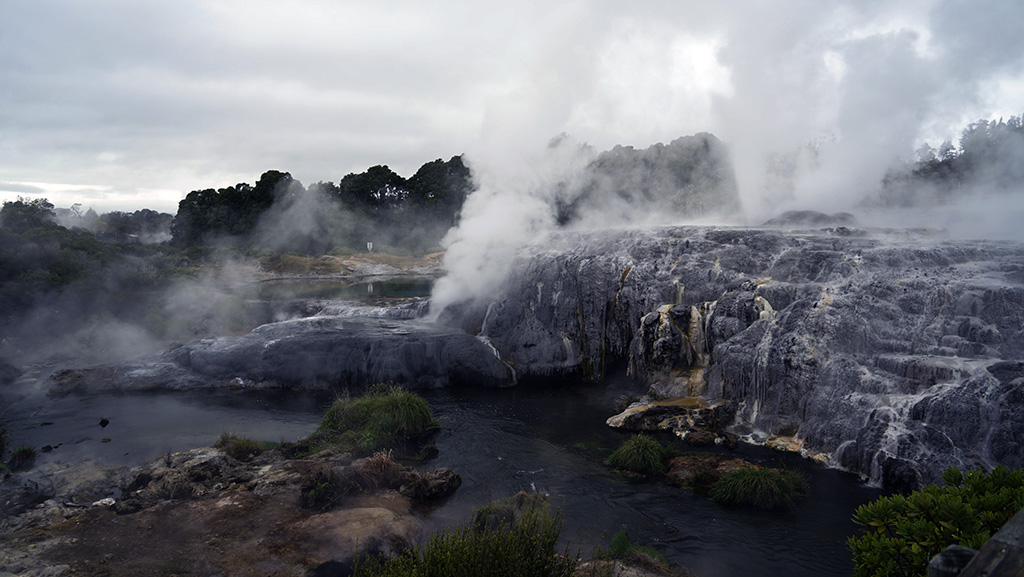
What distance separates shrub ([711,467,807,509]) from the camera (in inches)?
373

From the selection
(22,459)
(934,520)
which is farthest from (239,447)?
(934,520)

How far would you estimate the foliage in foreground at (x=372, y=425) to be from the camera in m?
12.0

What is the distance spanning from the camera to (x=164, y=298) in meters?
27.7

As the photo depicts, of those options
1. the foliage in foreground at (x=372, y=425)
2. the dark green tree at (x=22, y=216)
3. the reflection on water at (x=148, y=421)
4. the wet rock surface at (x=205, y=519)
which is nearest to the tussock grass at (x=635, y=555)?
the wet rock surface at (x=205, y=519)

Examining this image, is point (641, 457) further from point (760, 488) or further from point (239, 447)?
point (239, 447)

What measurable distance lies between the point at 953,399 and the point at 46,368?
87.0 feet

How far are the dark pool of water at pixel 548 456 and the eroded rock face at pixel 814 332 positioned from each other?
1.17 meters

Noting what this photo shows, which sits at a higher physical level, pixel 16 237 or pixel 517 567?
pixel 16 237

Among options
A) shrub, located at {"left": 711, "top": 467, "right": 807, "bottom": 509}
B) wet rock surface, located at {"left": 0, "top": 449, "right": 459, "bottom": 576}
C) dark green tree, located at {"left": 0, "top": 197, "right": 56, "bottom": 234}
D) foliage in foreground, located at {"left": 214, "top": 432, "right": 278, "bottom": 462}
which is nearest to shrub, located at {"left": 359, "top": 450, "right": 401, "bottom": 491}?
wet rock surface, located at {"left": 0, "top": 449, "right": 459, "bottom": 576}

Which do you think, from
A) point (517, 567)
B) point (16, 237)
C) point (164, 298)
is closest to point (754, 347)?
point (517, 567)

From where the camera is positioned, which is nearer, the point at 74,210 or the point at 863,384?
the point at 863,384

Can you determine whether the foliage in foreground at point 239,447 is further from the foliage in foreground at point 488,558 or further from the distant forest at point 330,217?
the distant forest at point 330,217

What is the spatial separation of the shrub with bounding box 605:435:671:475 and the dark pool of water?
40cm

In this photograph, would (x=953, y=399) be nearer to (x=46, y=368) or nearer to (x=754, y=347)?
(x=754, y=347)
